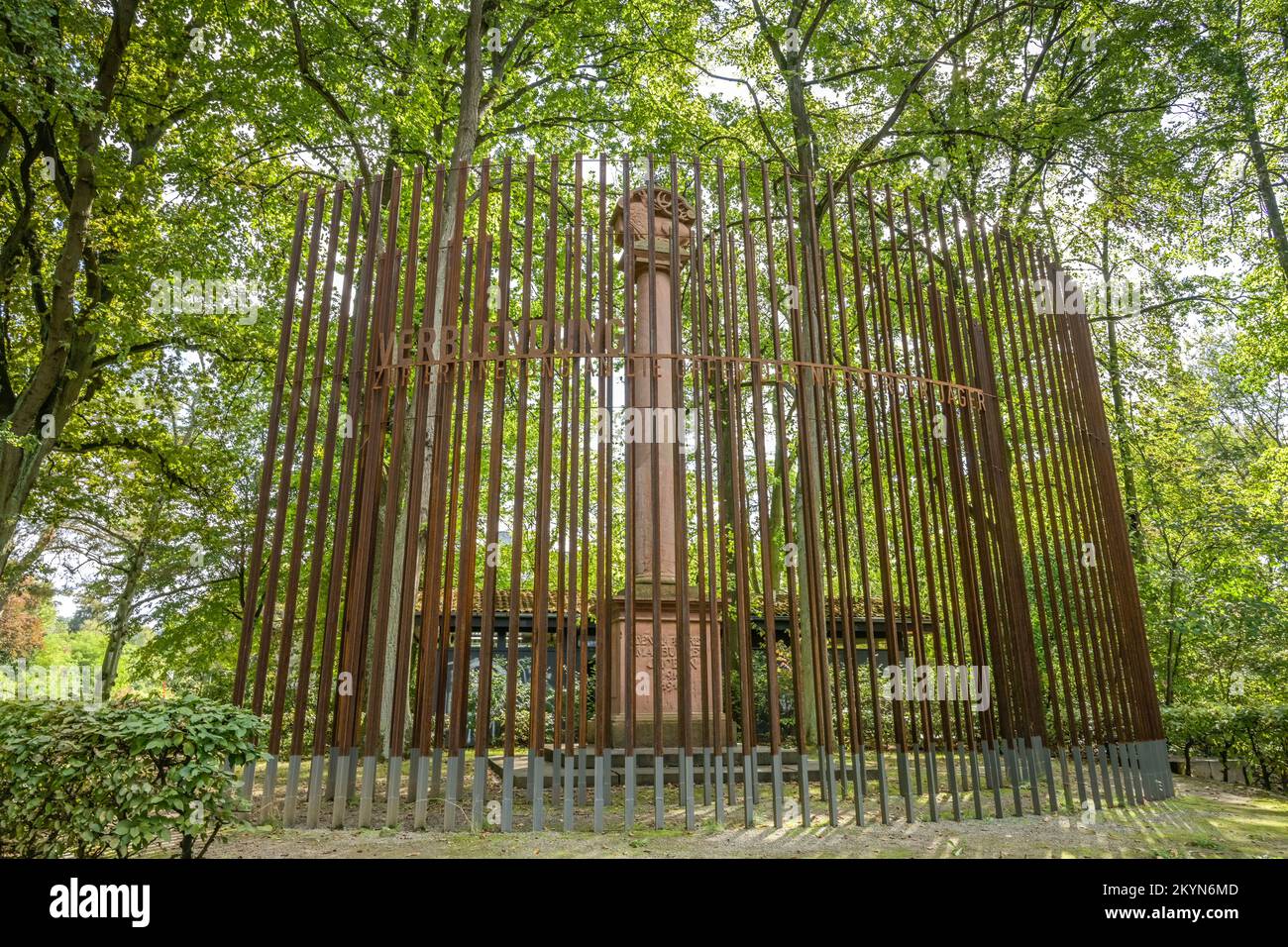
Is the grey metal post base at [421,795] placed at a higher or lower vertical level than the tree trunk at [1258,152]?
lower

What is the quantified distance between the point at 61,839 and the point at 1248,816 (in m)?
7.60

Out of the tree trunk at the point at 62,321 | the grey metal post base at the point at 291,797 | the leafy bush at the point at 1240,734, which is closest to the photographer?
the grey metal post base at the point at 291,797

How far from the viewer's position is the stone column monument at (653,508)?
5.09 meters

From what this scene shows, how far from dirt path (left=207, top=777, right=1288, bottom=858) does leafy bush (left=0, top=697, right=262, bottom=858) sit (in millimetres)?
388

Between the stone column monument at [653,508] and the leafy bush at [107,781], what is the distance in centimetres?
223

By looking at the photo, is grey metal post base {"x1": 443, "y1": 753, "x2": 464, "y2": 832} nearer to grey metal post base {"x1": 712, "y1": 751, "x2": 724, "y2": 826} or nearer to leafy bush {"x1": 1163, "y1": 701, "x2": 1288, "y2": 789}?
grey metal post base {"x1": 712, "y1": 751, "x2": 724, "y2": 826}

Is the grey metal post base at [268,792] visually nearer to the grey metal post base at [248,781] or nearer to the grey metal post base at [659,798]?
the grey metal post base at [248,781]

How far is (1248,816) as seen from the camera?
18.6 feet

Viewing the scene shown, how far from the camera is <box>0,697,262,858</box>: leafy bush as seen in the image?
3408 millimetres

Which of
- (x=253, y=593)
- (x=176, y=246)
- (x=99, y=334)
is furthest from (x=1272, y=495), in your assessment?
(x=99, y=334)

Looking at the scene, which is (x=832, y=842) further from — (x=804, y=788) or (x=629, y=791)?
(x=629, y=791)

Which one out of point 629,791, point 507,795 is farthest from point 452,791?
point 629,791

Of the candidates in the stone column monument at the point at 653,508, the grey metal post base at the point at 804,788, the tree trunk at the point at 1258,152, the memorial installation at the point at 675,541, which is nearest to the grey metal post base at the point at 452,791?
the memorial installation at the point at 675,541

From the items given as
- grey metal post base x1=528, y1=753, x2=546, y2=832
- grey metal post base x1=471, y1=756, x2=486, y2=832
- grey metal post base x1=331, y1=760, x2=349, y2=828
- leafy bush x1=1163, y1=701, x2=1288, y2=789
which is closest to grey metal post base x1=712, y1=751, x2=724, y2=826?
grey metal post base x1=528, y1=753, x2=546, y2=832
